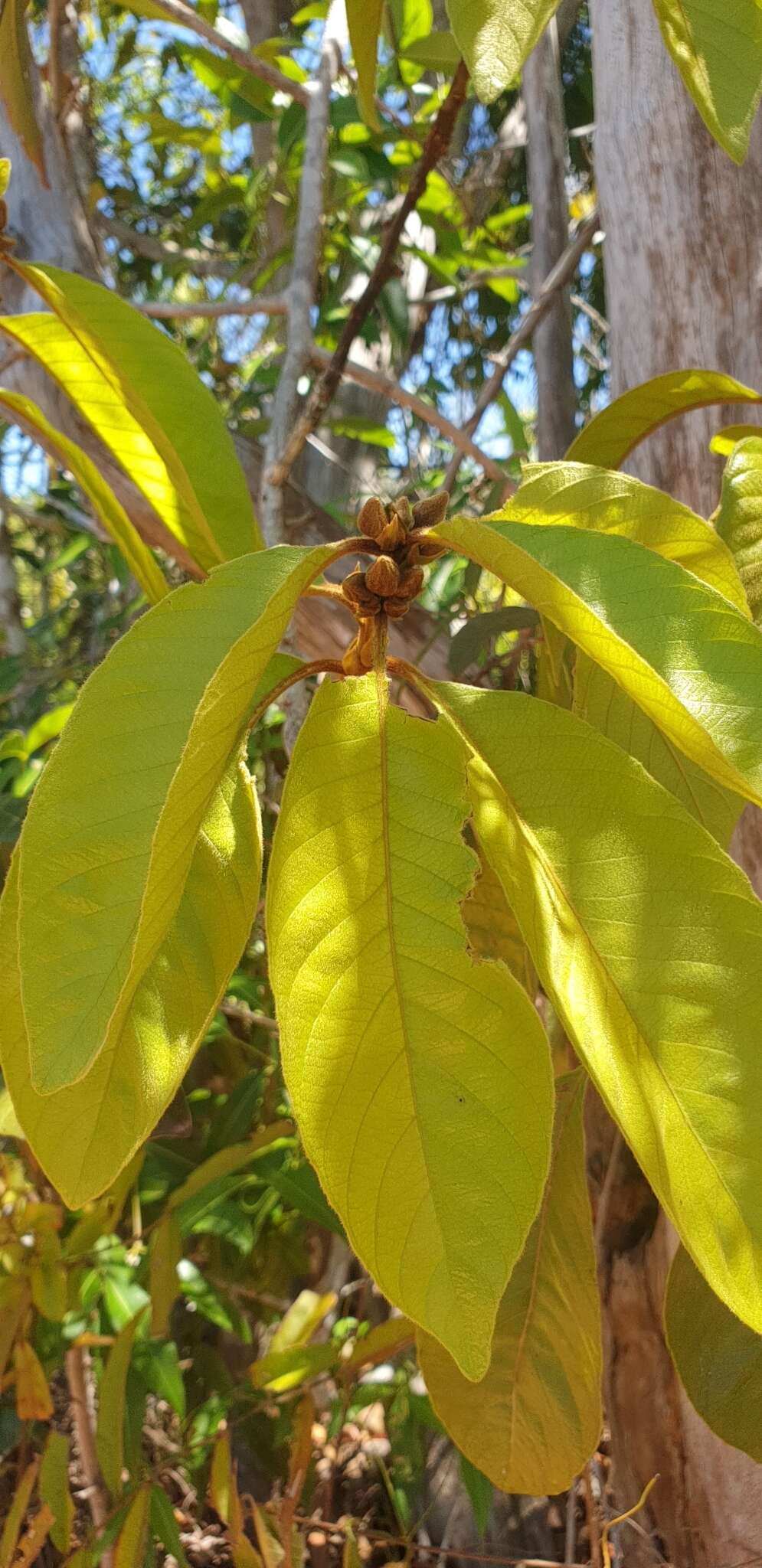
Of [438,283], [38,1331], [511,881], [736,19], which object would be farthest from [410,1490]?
[438,283]

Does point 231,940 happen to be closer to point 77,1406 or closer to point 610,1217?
point 610,1217

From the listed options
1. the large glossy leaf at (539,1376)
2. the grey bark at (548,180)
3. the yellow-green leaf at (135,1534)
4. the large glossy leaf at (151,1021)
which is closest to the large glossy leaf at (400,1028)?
the large glossy leaf at (151,1021)

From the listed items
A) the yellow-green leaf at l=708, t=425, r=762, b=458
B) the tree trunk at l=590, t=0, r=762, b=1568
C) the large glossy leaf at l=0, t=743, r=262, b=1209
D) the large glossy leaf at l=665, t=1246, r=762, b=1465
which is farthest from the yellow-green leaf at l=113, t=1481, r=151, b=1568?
the yellow-green leaf at l=708, t=425, r=762, b=458

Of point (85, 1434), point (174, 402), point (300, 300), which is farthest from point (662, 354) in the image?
point (85, 1434)

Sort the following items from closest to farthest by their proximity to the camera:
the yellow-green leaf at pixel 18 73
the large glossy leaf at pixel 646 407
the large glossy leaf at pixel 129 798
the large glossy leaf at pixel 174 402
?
the large glossy leaf at pixel 129 798
the large glossy leaf at pixel 174 402
the large glossy leaf at pixel 646 407
the yellow-green leaf at pixel 18 73

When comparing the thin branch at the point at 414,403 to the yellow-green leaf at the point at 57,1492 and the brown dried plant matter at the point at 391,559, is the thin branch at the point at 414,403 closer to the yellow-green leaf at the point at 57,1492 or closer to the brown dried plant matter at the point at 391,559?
the brown dried plant matter at the point at 391,559

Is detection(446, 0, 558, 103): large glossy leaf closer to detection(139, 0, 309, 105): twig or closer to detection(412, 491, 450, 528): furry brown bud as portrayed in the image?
detection(412, 491, 450, 528): furry brown bud
